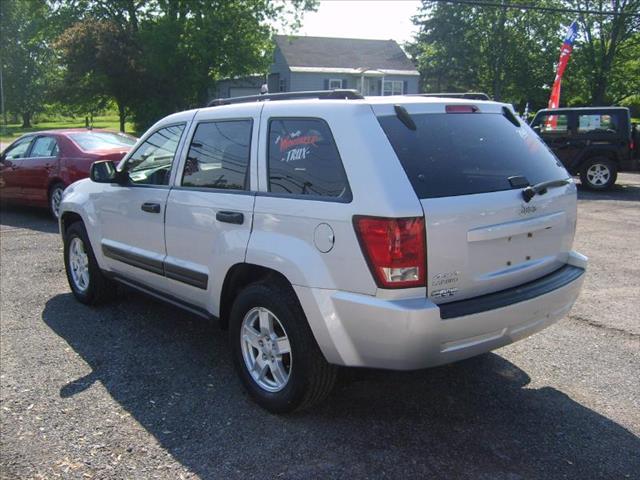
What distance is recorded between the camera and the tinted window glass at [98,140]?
10.0 metres

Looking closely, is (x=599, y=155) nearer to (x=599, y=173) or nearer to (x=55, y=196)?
(x=599, y=173)

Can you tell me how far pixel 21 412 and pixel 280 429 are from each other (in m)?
1.61

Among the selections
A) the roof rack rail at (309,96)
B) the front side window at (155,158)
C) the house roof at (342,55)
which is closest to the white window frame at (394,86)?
the house roof at (342,55)

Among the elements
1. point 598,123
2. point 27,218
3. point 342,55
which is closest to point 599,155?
point 598,123

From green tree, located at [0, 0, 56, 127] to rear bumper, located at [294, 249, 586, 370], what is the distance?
65740mm

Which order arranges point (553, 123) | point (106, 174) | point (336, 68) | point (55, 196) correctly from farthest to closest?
1. point (336, 68)
2. point (553, 123)
3. point (55, 196)
4. point (106, 174)

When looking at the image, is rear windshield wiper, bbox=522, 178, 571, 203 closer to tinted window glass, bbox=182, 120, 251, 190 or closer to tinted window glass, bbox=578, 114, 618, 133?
tinted window glass, bbox=182, 120, 251, 190

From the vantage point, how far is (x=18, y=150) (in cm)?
1134

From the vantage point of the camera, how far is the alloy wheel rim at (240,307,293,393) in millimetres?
3615

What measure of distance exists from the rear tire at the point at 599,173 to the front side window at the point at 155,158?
12.5m

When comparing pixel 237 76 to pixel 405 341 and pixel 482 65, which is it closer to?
pixel 482 65

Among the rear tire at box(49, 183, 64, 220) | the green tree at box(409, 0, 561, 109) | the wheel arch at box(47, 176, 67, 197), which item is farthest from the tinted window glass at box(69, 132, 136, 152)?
the green tree at box(409, 0, 561, 109)

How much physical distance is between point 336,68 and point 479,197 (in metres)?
39.1

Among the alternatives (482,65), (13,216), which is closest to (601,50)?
(482,65)
